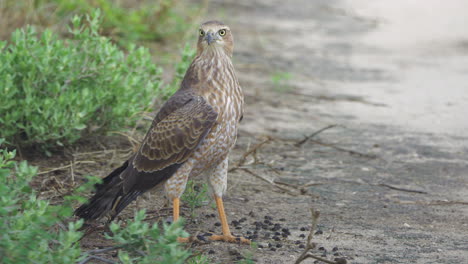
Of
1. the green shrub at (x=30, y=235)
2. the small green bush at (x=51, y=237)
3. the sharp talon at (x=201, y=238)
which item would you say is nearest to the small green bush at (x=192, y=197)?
the sharp talon at (x=201, y=238)

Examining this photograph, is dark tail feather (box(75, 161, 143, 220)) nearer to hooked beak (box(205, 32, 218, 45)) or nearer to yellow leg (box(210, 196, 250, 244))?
yellow leg (box(210, 196, 250, 244))

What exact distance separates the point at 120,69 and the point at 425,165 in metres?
2.70

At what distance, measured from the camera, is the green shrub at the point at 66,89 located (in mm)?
5473

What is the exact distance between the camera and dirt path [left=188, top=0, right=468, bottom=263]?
4.68 m

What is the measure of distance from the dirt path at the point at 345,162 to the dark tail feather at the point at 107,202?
58 centimetres

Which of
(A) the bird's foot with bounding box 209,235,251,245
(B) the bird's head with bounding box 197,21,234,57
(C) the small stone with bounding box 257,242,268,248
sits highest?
(B) the bird's head with bounding box 197,21,234,57

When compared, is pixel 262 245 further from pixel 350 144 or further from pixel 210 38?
pixel 350 144

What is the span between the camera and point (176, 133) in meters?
4.55

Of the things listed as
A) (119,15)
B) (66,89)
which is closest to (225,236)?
(66,89)

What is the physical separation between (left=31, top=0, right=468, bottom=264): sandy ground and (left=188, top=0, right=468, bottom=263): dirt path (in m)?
0.01

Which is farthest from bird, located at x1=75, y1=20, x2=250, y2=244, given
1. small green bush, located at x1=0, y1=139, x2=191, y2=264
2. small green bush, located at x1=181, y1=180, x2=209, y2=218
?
small green bush, located at x1=0, y1=139, x2=191, y2=264

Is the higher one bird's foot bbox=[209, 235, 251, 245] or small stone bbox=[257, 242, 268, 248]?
bird's foot bbox=[209, 235, 251, 245]

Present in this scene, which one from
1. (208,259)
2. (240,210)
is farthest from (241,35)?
(208,259)

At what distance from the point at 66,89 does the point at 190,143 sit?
184 cm
